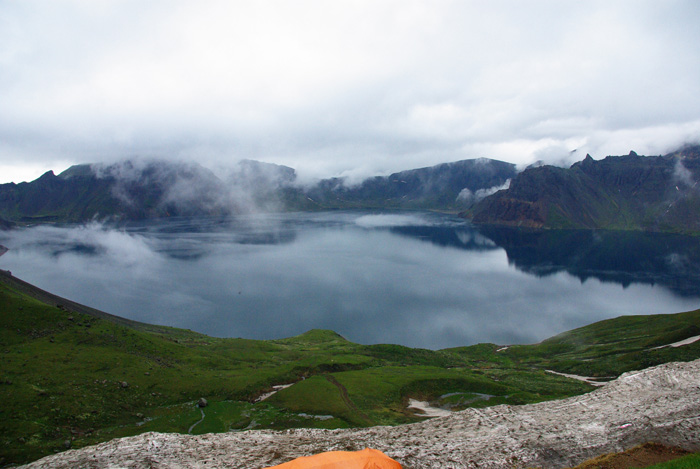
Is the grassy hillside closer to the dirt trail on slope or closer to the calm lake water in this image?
the dirt trail on slope

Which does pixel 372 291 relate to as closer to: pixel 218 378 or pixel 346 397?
pixel 346 397

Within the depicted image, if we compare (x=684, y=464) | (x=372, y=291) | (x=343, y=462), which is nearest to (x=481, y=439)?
(x=684, y=464)

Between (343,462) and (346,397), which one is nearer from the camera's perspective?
(343,462)

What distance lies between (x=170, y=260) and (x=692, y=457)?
19154 centimetres

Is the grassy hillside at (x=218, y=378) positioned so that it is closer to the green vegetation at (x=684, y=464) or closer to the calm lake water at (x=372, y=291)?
the calm lake water at (x=372, y=291)

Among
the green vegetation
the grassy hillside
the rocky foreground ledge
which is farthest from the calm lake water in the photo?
the green vegetation

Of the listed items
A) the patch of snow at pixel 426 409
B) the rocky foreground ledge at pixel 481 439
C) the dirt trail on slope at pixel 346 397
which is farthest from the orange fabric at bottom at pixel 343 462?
the patch of snow at pixel 426 409

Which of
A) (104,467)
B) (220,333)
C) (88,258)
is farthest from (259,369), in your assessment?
(88,258)

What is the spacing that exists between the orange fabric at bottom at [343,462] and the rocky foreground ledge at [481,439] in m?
3.08

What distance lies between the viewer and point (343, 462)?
15.9 metres

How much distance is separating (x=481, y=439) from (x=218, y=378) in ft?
121

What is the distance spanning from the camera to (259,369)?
2135 inches

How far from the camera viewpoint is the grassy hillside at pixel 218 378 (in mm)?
32156

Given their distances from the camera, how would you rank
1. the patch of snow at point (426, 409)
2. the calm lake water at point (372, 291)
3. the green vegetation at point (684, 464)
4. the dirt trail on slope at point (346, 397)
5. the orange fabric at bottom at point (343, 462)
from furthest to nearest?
the calm lake water at point (372, 291), the patch of snow at point (426, 409), the dirt trail on slope at point (346, 397), the orange fabric at bottom at point (343, 462), the green vegetation at point (684, 464)
